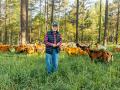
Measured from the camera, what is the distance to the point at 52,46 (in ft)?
36.3

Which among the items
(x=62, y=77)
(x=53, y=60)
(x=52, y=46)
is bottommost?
(x=62, y=77)

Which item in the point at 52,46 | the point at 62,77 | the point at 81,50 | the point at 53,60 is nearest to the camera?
the point at 62,77

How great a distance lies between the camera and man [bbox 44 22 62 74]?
11.0m

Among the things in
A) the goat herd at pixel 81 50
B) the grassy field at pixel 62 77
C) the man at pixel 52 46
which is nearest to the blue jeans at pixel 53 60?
the man at pixel 52 46

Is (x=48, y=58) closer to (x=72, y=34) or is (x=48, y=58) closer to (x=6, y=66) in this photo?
(x=6, y=66)

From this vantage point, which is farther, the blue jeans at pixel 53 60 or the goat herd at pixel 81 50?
the goat herd at pixel 81 50

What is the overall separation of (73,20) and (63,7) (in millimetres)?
3576

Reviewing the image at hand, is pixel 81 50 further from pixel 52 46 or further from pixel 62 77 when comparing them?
pixel 62 77

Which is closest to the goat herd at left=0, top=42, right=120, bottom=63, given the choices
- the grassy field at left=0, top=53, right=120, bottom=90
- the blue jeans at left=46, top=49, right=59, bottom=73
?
the grassy field at left=0, top=53, right=120, bottom=90

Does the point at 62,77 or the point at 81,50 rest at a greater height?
the point at 81,50

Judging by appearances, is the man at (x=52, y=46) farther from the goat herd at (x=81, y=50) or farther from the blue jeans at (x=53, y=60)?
the goat herd at (x=81, y=50)

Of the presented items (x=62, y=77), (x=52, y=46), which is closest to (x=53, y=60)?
(x=52, y=46)

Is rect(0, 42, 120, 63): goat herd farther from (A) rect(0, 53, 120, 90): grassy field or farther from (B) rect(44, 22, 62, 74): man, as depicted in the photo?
(B) rect(44, 22, 62, 74): man

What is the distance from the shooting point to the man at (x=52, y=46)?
1103 cm
